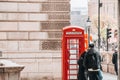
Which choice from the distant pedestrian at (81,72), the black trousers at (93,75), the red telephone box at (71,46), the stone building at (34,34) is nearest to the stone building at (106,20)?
the stone building at (34,34)

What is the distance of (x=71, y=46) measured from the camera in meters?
17.1

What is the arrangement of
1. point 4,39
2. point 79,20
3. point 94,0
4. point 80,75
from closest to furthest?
1. point 80,75
2. point 4,39
3. point 79,20
4. point 94,0

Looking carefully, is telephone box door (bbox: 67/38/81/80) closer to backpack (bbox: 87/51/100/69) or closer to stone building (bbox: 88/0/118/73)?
backpack (bbox: 87/51/100/69)

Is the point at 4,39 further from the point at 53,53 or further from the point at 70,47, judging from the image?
the point at 70,47

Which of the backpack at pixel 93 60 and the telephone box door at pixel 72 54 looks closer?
the backpack at pixel 93 60

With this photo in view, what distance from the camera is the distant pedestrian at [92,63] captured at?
15688 millimetres

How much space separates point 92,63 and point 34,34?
14.5 ft

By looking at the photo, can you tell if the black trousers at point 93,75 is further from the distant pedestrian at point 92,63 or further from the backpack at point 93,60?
the backpack at point 93,60

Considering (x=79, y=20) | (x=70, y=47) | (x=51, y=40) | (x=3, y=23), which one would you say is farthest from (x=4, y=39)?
(x=79, y=20)

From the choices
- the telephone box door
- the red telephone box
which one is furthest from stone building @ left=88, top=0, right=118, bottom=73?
the red telephone box

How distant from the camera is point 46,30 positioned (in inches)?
776

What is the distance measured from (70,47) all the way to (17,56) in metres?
3.11

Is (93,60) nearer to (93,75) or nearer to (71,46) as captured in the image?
(93,75)

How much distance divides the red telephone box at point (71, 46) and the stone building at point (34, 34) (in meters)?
2.28
